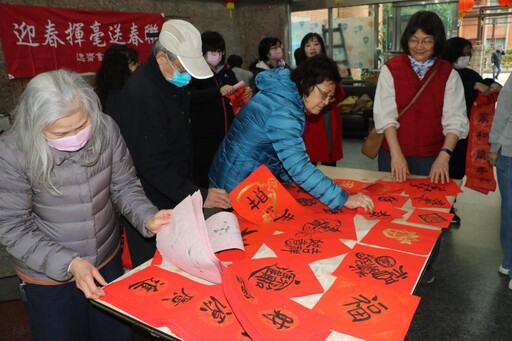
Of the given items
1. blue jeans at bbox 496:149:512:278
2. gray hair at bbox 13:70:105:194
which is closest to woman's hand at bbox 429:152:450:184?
blue jeans at bbox 496:149:512:278

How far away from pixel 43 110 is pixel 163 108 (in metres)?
0.50

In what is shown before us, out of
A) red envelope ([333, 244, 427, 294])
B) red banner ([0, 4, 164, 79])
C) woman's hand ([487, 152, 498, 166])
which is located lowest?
woman's hand ([487, 152, 498, 166])

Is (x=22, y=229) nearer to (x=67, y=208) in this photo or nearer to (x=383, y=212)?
(x=67, y=208)

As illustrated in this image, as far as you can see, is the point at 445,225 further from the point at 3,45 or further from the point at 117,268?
the point at 3,45

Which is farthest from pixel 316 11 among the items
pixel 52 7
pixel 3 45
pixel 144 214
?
pixel 144 214

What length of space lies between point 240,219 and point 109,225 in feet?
1.49

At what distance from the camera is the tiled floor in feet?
6.52

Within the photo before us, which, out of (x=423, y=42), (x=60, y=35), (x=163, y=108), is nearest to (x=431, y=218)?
(x=423, y=42)

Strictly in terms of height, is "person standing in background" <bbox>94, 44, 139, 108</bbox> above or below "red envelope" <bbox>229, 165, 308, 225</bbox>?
above

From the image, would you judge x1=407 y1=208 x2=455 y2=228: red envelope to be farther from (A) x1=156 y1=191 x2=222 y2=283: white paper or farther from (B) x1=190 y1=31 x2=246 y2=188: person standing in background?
(B) x1=190 y1=31 x2=246 y2=188: person standing in background

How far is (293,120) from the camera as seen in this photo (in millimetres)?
1448

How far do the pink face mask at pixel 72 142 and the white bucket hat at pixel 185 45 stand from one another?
17.2 inches

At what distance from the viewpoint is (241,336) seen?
2.81 feet

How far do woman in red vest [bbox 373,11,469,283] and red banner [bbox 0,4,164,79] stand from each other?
389 centimetres
